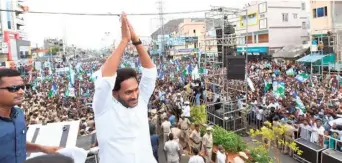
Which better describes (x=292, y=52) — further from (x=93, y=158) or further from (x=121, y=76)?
(x=121, y=76)

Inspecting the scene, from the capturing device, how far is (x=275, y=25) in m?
38.8

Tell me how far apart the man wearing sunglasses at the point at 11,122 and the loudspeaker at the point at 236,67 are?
10193 mm

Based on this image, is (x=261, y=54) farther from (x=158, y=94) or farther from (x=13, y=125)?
(x=13, y=125)

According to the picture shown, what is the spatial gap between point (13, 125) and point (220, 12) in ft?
39.1

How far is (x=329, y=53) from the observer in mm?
24594

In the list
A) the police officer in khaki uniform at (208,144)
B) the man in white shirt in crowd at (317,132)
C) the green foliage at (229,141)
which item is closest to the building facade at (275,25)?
the man in white shirt in crowd at (317,132)

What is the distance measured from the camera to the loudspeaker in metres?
11.7

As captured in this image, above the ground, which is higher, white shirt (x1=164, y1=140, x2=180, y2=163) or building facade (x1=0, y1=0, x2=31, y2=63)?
building facade (x1=0, y1=0, x2=31, y2=63)

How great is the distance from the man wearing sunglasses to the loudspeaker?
10.2m

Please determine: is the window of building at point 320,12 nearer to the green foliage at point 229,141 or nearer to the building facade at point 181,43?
the building facade at point 181,43

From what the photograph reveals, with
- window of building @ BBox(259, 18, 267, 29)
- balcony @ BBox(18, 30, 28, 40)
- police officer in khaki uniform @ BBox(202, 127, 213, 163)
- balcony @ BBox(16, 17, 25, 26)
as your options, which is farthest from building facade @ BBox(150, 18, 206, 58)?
police officer in khaki uniform @ BBox(202, 127, 213, 163)

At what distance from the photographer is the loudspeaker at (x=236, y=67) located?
1173cm

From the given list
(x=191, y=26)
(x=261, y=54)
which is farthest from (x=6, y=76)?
(x=191, y=26)

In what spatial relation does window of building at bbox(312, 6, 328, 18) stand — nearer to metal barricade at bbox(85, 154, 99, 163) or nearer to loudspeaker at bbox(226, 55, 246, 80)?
loudspeaker at bbox(226, 55, 246, 80)
